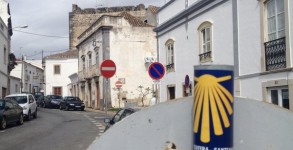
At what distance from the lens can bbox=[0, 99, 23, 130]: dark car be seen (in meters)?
18.7

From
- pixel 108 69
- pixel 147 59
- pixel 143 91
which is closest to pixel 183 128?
pixel 108 69

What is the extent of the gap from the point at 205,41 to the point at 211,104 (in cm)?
1614

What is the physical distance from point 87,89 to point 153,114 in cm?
4446

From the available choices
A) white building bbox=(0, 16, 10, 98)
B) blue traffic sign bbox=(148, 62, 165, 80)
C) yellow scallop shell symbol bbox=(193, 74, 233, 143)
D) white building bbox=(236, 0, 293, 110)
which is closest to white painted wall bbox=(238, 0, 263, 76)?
white building bbox=(236, 0, 293, 110)

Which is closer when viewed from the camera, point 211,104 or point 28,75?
point 211,104

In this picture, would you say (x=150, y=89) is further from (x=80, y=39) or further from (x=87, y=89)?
(x=80, y=39)

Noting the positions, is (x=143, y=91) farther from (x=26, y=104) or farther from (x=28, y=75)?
(x=28, y=75)

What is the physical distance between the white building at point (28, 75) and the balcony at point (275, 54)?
59.1 metres

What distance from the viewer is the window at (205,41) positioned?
1728 cm

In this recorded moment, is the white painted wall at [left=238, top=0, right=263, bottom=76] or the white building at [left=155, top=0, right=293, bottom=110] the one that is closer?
the white building at [left=155, top=0, right=293, bottom=110]

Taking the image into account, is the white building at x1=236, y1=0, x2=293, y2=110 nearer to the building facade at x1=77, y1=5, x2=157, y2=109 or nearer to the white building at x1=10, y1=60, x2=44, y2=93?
the building facade at x1=77, y1=5, x2=157, y2=109

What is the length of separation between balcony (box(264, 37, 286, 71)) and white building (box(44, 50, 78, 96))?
53409 mm

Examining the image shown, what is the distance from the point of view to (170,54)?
22.7m

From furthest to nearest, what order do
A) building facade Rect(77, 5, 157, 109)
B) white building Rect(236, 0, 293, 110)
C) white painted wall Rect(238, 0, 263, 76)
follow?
building facade Rect(77, 5, 157, 109) < white painted wall Rect(238, 0, 263, 76) < white building Rect(236, 0, 293, 110)
